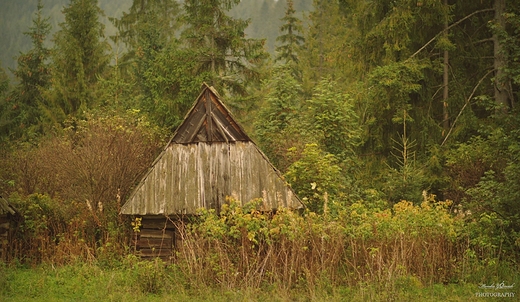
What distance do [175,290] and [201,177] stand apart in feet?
11.8

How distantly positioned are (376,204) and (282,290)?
731cm

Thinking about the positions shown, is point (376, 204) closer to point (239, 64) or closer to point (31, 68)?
point (239, 64)

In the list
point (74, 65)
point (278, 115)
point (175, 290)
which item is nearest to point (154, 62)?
point (278, 115)

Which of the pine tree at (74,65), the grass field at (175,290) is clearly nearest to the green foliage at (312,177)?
the grass field at (175,290)

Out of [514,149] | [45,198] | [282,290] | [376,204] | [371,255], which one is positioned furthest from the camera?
[376,204]


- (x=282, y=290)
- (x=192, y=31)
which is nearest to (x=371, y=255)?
(x=282, y=290)

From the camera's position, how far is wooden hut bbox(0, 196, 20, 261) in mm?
12883

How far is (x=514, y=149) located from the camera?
404 inches

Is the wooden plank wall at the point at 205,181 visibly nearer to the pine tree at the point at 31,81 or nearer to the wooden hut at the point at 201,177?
the wooden hut at the point at 201,177

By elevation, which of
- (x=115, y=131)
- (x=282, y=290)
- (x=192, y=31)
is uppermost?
(x=192, y=31)

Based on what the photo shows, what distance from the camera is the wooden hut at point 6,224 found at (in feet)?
42.3

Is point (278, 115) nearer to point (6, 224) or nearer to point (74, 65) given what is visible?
point (6, 224)

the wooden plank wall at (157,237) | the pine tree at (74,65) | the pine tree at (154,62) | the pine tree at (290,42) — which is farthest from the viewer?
the pine tree at (290,42)

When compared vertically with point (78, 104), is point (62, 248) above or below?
below
